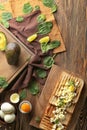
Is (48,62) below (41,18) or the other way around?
below

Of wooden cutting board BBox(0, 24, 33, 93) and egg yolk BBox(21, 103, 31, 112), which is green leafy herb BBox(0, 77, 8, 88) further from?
egg yolk BBox(21, 103, 31, 112)

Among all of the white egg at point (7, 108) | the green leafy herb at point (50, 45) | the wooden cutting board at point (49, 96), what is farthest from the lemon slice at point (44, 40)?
the white egg at point (7, 108)

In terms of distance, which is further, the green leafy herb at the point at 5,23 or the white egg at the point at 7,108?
the green leafy herb at the point at 5,23

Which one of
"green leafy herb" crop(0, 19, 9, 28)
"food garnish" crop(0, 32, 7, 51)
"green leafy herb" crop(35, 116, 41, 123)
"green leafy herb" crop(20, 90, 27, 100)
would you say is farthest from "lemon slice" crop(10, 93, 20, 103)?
"green leafy herb" crop(0, 19, 9, 28)

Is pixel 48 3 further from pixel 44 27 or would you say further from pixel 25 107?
pixel 25 107

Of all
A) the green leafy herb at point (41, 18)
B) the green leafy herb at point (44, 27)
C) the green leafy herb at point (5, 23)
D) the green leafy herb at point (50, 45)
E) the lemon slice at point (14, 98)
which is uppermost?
the green leafy herb at point (41, 18)

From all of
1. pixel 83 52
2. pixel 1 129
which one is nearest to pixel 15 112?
pixel 1 129

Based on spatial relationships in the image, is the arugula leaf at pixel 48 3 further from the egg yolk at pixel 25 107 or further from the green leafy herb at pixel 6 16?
the egg yolk at pixel 25 107

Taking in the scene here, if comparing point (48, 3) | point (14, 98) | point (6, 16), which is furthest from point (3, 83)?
point (48, 3)

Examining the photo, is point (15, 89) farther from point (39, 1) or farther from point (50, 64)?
point (39, 1)
